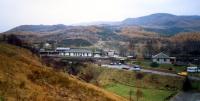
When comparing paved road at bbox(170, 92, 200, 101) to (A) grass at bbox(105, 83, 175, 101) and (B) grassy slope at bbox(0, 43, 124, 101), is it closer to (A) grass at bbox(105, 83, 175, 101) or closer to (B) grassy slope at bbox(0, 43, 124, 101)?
(A) grass at bbox(105, 83, 175, 101)

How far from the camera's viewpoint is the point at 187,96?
5069 cm

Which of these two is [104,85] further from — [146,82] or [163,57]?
[163,57]

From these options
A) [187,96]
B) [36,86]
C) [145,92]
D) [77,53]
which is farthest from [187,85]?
[77,53]

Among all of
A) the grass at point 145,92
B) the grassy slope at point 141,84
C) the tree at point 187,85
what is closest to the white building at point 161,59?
the grassy slope at point 141,84

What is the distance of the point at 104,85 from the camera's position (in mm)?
58250

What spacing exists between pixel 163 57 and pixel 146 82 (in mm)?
22157

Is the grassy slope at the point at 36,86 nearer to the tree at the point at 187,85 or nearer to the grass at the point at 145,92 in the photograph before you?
the grass at the point at 145,92

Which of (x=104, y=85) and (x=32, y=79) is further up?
(x=32, y=79)

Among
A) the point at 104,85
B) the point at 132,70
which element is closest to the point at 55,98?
the point at 104,85

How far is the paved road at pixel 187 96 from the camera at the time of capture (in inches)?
1911

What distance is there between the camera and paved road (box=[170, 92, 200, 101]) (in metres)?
48.5

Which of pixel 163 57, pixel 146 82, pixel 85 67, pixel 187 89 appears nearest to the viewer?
pixel 187 89

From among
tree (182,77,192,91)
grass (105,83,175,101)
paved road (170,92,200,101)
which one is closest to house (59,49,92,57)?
grass (105,83,175,101)

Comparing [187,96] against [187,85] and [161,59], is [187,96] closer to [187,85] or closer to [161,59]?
[187,85]
